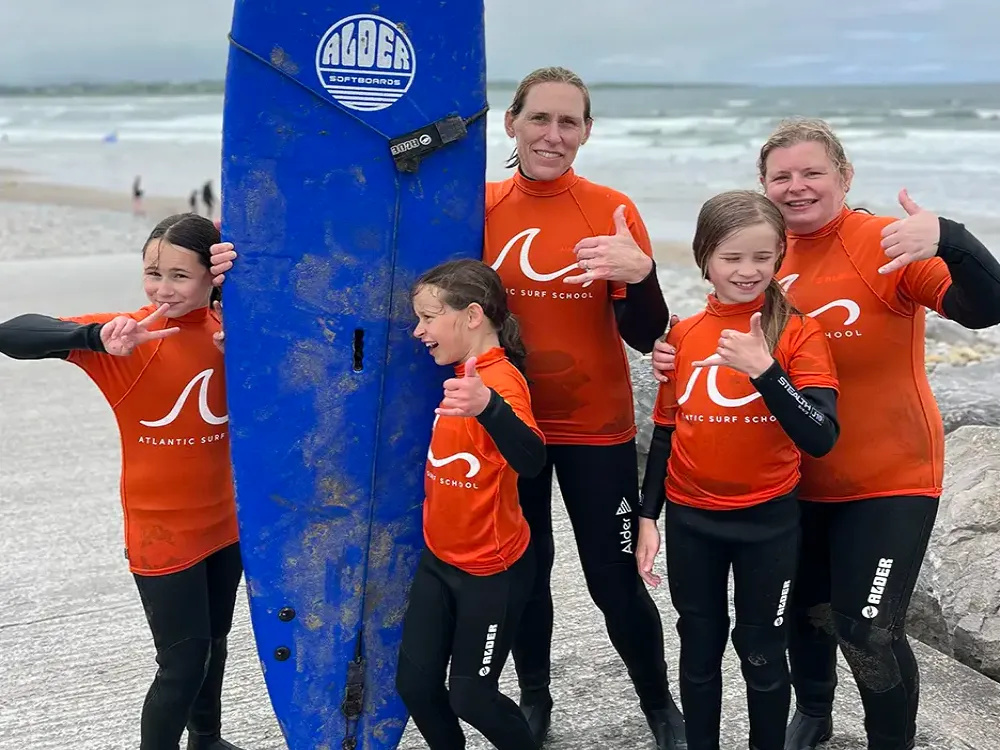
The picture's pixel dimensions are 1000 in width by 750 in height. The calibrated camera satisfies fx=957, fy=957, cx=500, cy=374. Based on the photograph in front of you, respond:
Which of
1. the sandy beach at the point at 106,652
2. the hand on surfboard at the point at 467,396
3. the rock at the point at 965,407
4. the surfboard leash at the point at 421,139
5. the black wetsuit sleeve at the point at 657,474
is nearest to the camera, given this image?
the hand on surfboard at the point at 467,396

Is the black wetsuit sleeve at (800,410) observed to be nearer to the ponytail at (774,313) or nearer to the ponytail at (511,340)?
the ponytail at (774,313)

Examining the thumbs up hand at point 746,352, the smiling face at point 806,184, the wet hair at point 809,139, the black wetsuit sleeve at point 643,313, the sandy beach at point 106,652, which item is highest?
the wet hair at point 809,139

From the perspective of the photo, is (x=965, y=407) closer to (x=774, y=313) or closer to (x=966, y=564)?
(x=966, y=564)

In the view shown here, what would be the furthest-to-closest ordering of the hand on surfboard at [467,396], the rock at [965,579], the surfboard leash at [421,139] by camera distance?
the rock at [965,579], the surfboard leash at [421,139], the hand on surfboard at [467,396]

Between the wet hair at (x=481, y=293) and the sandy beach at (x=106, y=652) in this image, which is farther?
the sandy beach at (x=106, y=652)

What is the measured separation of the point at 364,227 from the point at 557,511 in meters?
2.30

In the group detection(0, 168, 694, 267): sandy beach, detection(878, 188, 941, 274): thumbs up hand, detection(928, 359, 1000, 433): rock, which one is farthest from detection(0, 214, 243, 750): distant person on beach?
detection(0, 168, 694, 267): sandy beach

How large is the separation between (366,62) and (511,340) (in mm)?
835

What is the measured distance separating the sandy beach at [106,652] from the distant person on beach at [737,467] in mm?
496

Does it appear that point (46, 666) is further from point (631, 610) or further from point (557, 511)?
point (557, 511)

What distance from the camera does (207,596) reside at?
7.93 feet

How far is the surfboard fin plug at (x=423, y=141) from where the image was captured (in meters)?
2.59

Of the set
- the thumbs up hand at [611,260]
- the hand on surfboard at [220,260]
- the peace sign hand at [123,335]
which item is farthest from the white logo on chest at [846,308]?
the peace sign hand at [123,335]

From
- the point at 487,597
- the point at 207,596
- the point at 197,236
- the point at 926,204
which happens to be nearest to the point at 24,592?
the point at 207,596
